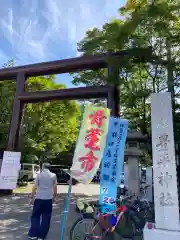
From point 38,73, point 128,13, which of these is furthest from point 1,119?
point 128,13

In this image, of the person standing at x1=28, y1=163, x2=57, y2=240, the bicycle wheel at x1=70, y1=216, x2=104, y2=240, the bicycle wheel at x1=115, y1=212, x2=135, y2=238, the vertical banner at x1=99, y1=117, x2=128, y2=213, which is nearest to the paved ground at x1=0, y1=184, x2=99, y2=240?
the person standing at x1=28, y1=163, x2=57, y2=240

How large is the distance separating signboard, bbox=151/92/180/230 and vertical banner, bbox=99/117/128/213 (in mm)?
605

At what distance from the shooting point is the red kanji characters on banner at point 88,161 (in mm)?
3787

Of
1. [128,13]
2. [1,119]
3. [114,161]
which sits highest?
[128,13]

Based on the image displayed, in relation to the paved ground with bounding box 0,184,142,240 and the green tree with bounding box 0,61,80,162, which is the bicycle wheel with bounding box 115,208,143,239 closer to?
the paved ground with bounding box 0,184,142,240

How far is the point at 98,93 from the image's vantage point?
9.18 metres

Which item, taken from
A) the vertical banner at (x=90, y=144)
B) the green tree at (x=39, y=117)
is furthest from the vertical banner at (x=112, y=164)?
the green tree at (x=39, y=117)

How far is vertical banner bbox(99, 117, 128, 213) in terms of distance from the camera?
12.5 feet

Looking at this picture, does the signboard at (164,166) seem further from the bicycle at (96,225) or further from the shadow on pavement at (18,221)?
the shadow on pavement at (18,221)

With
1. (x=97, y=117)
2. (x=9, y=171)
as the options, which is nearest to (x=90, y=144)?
(x=97, y=117)

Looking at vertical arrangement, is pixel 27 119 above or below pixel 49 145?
above

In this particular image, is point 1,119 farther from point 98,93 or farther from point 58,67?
point 98,93

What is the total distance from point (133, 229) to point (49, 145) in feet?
51.1

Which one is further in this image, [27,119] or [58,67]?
[27,119]
